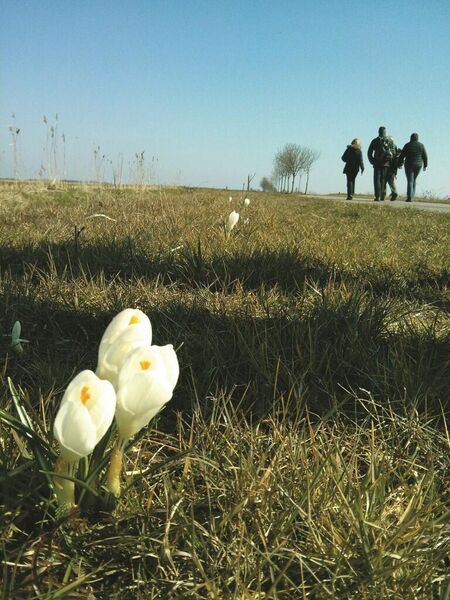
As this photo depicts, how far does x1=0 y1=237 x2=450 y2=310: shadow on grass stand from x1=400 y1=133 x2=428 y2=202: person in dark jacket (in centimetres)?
1331

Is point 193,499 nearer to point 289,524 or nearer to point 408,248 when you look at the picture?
point 289,524

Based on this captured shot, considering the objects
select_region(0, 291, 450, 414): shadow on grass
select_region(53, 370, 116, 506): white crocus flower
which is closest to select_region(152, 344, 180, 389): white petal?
select_region(53, 370, 116, 506): white crocus flower

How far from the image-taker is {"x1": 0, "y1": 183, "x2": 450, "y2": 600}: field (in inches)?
36.1

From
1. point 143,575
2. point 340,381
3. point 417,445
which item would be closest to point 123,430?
point 143,575

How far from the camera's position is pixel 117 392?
88 centimetres

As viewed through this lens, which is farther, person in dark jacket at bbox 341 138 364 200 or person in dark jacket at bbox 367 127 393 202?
person in dark jacket at bbox 341 138 364 200

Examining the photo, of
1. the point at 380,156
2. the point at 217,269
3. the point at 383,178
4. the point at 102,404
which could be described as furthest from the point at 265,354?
the point at 383,178

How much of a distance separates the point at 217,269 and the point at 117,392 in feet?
6.73

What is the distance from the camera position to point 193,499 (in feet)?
3.61

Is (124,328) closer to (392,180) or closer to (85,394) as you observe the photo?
(85,394)

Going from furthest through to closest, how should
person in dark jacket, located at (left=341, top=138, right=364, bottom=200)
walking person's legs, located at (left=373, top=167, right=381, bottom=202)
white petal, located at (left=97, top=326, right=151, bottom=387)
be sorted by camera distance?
person in dark jacket, located at (left=341, top=138, right=364, bottom=200)
walking person's legs, located at (left=373, top=167, right=381, bottom=202)
white petal, located at (left=97, top=326, right=151, bottom=387)

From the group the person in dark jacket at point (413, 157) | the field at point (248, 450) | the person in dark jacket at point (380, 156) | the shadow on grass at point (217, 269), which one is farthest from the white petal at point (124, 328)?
the person in dark jacket at point (413, 157)

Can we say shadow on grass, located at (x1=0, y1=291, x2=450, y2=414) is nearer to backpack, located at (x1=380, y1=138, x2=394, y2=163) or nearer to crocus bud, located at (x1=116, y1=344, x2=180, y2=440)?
crocus bud, located at (x1=116, y1=344, x2=180, y2=440)

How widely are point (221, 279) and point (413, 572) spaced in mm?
2041
